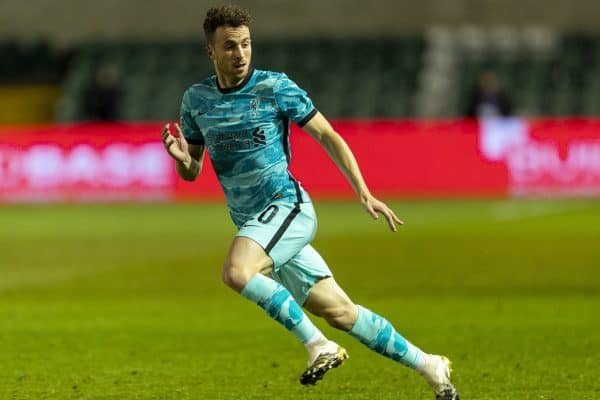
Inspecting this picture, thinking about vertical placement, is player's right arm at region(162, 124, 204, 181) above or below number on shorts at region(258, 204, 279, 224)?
above

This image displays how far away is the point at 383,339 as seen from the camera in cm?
615

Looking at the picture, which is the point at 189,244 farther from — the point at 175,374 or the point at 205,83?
the point at 205,83

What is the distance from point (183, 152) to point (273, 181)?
448 mm

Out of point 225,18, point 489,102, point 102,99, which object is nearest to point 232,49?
point 225,18

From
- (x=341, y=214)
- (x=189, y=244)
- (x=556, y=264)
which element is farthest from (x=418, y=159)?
(x=556, y=264)

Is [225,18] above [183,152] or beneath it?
above

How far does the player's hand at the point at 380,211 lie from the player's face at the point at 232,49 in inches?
→ 33.7

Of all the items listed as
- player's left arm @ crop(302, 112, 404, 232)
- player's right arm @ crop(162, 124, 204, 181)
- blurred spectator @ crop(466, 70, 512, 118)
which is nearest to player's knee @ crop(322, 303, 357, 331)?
player's left arm @ crop(302, 112, 404, 232)

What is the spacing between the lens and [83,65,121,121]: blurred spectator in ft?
80.8

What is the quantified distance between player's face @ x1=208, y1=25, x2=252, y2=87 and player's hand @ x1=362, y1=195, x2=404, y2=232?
0.85 meters

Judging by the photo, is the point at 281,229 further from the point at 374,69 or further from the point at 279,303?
the point at 374,69

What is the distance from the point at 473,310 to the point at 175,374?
11.4ft

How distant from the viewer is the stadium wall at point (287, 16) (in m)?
26.3

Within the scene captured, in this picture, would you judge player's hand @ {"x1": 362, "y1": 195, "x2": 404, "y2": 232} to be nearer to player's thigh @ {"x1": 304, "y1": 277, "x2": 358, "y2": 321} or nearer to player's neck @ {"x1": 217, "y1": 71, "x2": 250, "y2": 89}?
Result: player's thigh @ {"x1": 304, "y1": 277, "x2": 358, "y2": 321}
